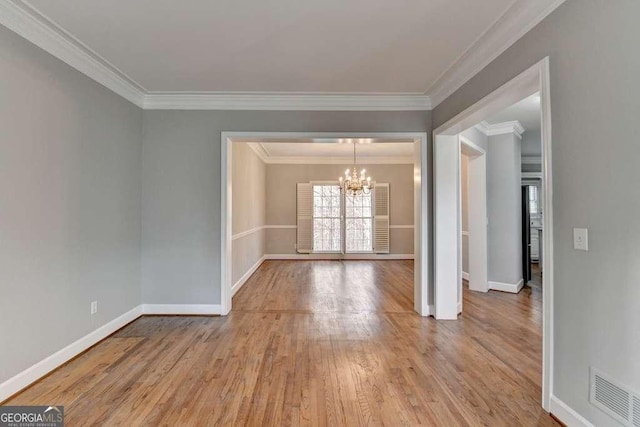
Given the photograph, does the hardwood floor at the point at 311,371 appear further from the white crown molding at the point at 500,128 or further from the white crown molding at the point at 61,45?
the white crown molding at the point at 500,128

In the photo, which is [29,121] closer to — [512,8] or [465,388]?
[512,8]

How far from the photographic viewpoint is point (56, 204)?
2.56 metres

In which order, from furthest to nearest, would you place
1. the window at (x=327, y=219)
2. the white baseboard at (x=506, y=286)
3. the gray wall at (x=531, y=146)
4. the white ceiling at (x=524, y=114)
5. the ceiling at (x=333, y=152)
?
1. the window at (x=327, y=219)
2. the ceiling at (x=333, y=152)
3. the gray wall at (x=531, y=146)
4. the white baseboard at (x=506, y=286)
5. the white ceiling at (x=524, y=114)

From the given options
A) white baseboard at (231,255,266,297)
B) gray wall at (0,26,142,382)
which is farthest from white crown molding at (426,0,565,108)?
white baseboard at (231,255,266,297)

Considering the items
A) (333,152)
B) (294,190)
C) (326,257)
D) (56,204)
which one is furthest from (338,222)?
(56,204)

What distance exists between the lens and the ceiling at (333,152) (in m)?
7.01

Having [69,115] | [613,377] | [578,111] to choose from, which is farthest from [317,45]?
[613,377]

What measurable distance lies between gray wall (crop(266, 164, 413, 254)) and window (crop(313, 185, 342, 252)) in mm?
438

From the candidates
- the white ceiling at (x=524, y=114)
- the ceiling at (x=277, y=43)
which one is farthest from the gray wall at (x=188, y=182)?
the white ceiling at (x=524, y=114)

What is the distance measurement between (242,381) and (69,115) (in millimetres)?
2676

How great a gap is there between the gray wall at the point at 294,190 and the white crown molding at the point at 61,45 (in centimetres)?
513

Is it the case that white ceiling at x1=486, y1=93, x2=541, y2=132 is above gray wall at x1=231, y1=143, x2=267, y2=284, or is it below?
above

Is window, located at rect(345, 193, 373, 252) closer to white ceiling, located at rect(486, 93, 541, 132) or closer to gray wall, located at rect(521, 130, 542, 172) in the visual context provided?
gray wall, located at rect(521, 130, 542, 172)

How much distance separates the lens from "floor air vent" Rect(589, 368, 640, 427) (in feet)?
4.91
